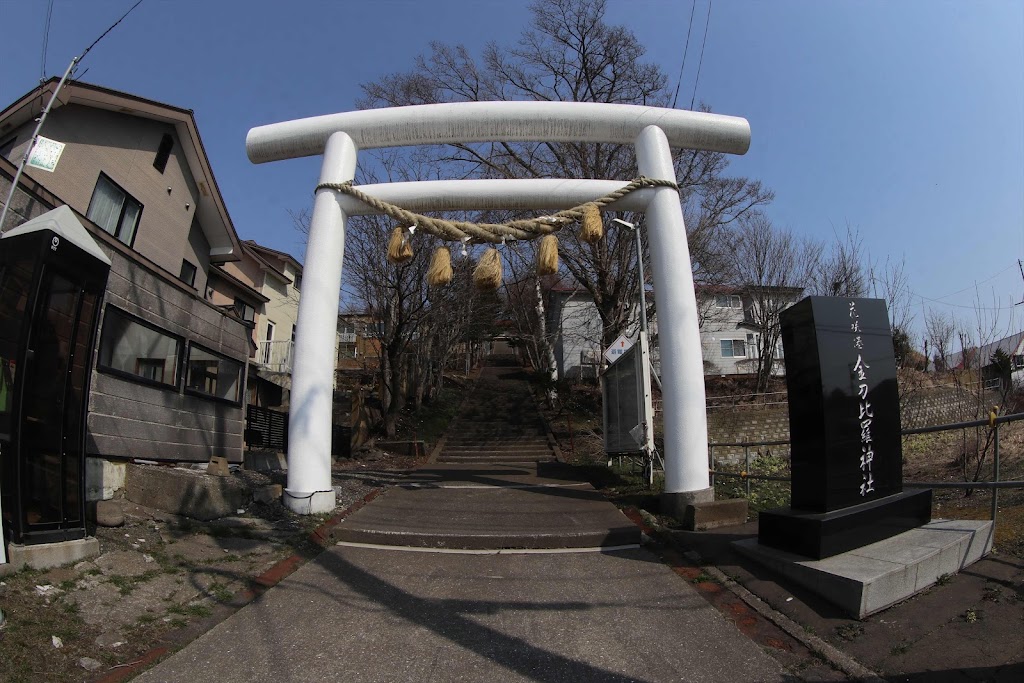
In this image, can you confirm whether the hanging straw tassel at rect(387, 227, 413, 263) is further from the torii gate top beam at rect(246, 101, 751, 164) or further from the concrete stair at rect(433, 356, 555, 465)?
the concrete stair at rect(433, 356, 555, 465)

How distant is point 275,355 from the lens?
21984 millimetres

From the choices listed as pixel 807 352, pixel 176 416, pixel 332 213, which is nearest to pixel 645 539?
pixel 807 352

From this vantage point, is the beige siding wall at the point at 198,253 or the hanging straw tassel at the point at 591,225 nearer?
the hanging straw tassel at the point at 591,225

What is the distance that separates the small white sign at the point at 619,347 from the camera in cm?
947

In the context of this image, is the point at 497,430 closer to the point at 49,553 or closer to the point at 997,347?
the point at 997,347

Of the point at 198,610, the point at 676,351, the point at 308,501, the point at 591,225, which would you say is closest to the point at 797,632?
the point at 676,351

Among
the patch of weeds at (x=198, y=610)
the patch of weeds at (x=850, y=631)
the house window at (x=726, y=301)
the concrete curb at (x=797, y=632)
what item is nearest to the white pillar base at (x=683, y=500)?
the concrete curb at (x=797, y=632)

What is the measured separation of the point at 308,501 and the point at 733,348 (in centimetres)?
3298

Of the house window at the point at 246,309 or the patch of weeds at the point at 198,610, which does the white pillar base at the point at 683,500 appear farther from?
the house window at the point at 246,309

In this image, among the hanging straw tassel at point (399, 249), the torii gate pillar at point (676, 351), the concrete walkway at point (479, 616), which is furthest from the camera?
the hanging straw tassel at point (399, 249)

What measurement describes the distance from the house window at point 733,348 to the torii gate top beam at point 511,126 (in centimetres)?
2891

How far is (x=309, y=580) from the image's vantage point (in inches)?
191

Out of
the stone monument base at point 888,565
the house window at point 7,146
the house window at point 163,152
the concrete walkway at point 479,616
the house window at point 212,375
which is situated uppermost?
the house window at point 163,152

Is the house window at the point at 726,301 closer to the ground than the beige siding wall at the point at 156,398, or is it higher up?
higher up
